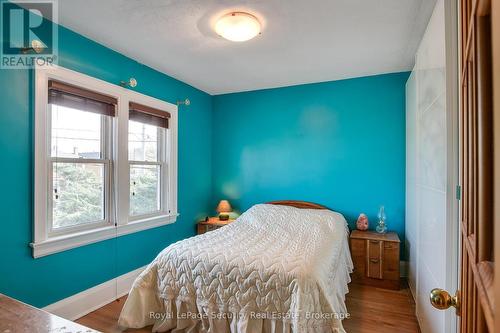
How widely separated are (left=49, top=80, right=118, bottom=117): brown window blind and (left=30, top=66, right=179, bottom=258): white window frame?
4 centimetres

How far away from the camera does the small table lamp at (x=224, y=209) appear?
3.85 metres

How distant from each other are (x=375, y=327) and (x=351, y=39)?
2.49m

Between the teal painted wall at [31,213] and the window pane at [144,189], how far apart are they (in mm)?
282

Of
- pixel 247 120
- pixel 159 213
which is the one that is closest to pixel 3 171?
pixel 159 213

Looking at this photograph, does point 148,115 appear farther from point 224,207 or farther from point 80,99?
point 224,207

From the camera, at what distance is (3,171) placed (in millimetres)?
1899

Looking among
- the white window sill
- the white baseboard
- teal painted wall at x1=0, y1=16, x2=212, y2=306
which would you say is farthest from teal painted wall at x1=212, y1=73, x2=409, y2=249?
the white baseboard

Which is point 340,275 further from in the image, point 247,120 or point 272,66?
point 247,120

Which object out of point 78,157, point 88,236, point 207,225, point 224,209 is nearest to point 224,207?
point 224,209

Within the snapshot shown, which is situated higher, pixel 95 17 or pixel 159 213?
pixel 95 17

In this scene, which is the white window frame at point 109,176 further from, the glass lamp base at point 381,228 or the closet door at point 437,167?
the closet door at point 437,167

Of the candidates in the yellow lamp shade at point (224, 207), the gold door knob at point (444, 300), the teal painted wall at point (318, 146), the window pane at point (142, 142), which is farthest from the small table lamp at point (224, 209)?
the gold door knob at point (444, 300)

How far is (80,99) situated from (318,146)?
9.11 feet

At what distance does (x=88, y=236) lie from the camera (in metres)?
2.43
